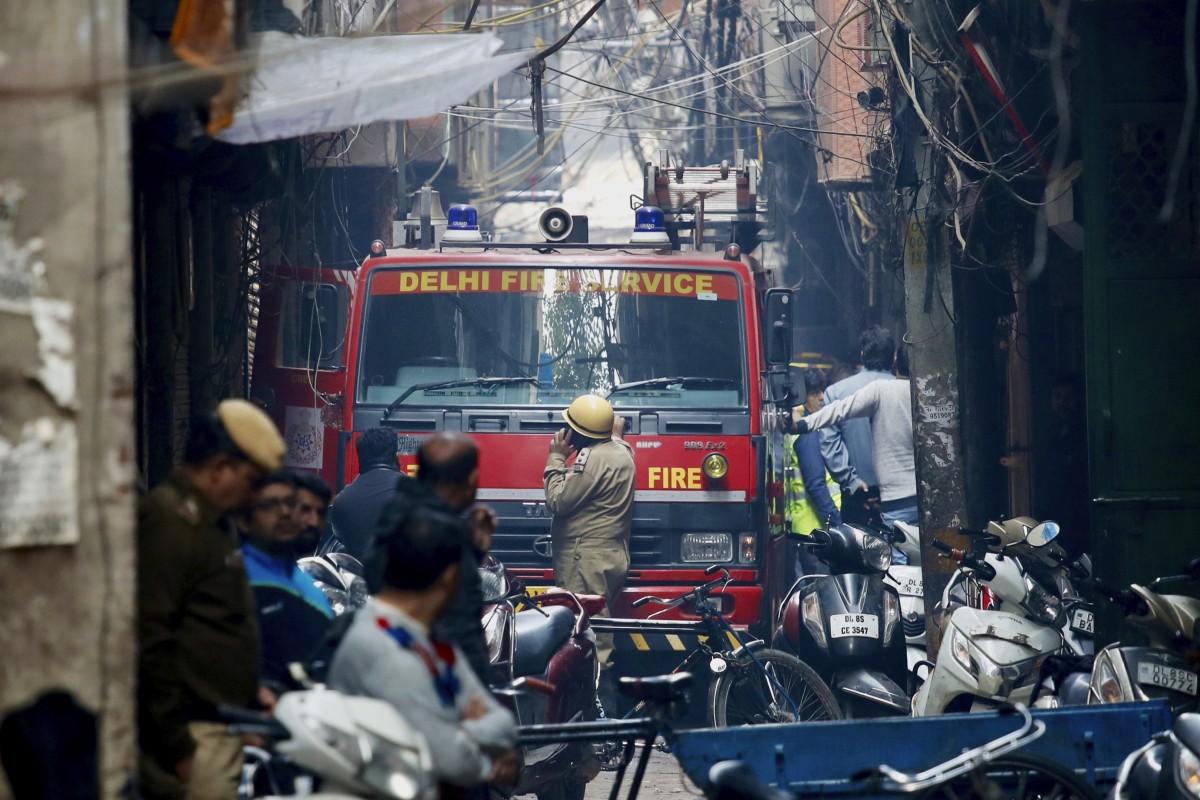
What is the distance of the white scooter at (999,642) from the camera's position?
19.3 ft

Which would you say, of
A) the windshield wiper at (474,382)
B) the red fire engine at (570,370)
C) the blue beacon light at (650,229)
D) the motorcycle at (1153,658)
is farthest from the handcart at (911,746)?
the blue beacon light at (650,229)

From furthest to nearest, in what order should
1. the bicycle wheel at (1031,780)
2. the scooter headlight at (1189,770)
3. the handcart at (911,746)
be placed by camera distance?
the bicycle wheel at (1031,780)
the handcart at (911,746)
the scooter headlight at (1189,770)

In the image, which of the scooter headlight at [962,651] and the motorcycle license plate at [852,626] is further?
the motorcycle license plate at [852,626]

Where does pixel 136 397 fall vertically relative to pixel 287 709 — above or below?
above

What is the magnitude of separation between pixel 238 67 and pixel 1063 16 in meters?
4.08

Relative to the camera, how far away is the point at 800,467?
10734mm

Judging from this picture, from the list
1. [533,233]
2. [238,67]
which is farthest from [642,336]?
[533,233]

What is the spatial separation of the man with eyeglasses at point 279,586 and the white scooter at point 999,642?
290 cm

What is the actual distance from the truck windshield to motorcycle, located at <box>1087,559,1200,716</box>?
127 inches

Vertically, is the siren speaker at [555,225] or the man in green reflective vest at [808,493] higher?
the siren speaker at [555,225]

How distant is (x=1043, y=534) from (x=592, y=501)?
236 centimetres

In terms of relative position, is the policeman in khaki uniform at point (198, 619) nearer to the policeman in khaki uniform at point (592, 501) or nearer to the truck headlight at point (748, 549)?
the policeman in khaki uniform at point (592, 501)

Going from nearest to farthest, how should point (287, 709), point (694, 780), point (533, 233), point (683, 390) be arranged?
point (287, 709) < point (694, 780) < point (683, 390) < point (533, 233)

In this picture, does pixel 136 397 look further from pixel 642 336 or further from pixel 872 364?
pixel 872 364
